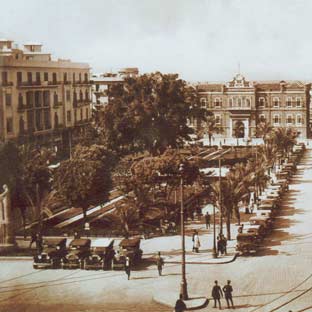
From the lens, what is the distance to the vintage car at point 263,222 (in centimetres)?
2292

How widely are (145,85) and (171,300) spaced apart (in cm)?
2013

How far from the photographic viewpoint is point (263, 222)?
23109 millimetres

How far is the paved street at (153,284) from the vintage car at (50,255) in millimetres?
370

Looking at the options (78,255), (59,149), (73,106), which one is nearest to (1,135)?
(59,149)

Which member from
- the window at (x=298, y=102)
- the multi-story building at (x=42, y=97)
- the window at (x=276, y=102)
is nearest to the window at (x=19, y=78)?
the multi-story building at (x=42, y=97)

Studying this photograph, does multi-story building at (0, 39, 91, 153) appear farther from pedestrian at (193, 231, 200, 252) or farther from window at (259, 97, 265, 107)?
window at (259, 97, 265, 107)

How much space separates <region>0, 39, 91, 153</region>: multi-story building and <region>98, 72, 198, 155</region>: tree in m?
1.87

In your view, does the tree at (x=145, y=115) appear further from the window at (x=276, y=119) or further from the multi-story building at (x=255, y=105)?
the window at (x=276, y=119)

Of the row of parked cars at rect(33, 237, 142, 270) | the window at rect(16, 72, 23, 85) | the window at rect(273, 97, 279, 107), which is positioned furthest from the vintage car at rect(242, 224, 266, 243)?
the window at rect(273, 97, 279, 107)

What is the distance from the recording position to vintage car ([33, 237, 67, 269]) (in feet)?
62.6

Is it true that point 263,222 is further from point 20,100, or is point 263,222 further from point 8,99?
point 20,100

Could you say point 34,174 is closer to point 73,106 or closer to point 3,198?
point 3,198

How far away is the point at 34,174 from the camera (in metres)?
25.0

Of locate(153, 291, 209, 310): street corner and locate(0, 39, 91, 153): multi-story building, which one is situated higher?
locate(0, 39, 91, 153): multi-story building
